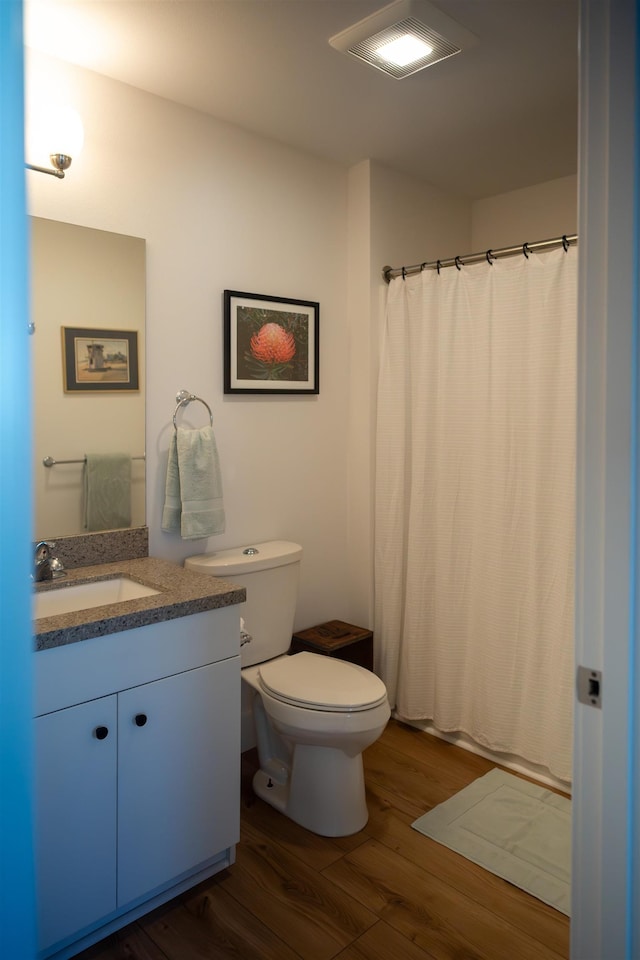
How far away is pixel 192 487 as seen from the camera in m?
2.32

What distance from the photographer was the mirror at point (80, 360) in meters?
2.04

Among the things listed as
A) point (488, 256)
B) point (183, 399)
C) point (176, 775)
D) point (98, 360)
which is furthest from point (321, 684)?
point (488, 256)

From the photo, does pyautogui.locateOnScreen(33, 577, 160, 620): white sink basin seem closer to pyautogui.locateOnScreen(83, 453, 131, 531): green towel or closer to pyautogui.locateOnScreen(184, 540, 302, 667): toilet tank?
pyautogui.locateOnScreen(83, 453, 131, 531): green towel

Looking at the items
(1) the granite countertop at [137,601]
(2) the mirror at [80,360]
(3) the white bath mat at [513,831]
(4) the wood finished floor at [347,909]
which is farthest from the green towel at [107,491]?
(3) the white bath mat at [513,831]

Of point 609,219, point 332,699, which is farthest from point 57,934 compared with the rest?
point 609,219

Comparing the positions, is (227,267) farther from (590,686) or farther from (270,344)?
(590,686)

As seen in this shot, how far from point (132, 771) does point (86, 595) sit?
54cm

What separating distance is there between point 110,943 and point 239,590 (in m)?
0.95

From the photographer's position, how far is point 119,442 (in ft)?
7.36

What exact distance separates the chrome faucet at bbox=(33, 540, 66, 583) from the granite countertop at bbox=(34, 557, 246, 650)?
0.03 meters

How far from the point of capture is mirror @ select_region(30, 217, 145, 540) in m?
2.04

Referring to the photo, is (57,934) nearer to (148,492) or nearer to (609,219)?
(148,492)

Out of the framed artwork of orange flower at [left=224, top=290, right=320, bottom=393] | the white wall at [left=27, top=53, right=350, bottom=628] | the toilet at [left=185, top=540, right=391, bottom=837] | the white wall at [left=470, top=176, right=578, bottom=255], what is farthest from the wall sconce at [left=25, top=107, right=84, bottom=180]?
the white wall at [left=470, top=176, right=578, bottom=255]

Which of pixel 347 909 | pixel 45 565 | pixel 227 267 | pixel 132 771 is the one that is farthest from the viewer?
pixel 227 267
